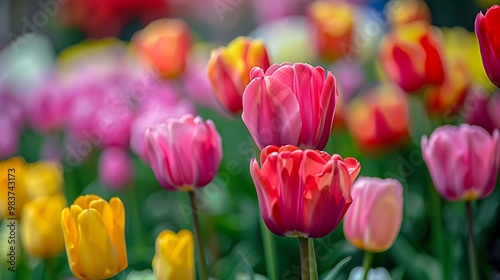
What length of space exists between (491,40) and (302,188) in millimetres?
177

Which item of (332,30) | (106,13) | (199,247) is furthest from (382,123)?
(106,13)

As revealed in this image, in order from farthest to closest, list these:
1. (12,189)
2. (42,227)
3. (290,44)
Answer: (290,44)
(12,189)
(42,227)

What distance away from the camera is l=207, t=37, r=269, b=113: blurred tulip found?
0.62 metres

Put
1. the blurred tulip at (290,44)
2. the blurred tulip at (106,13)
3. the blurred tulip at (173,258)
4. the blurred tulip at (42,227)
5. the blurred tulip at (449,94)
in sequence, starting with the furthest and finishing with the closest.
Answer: the blurred tulip at (106,13) → the blurred tulip at (290,44) → the blurred tulip at (449,94) → the blurred tulip at (42,227) → the blurred tulip at (173,258)

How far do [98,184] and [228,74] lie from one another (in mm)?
556

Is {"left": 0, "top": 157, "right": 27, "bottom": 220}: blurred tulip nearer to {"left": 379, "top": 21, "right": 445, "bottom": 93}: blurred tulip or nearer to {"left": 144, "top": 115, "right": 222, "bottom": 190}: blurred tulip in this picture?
{"left": 144, "top": 115, "right": 222, "bottom": 190}: blurred tulip

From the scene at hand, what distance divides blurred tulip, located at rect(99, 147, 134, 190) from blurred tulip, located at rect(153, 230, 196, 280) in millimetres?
400

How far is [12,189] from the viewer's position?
806 mm

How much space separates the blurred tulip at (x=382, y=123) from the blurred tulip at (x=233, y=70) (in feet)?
1.16

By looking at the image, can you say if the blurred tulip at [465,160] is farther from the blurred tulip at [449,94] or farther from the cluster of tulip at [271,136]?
the blurred tulip at [449,94]

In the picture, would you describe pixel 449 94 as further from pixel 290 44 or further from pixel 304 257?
pixel 290 44

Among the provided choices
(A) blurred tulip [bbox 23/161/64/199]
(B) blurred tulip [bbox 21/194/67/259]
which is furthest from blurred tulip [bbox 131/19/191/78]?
(B) blurred tulip [bbox 21/194/67/259]

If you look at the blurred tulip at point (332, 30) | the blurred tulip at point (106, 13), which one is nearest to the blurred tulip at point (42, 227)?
the blurred tulip at point (332, 30)

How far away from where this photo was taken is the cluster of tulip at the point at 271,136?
49 cm
